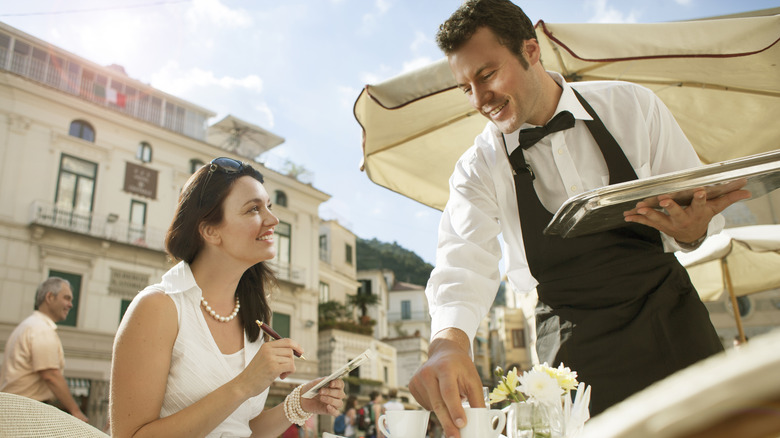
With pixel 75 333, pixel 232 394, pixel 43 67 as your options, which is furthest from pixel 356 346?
pixel 232 394

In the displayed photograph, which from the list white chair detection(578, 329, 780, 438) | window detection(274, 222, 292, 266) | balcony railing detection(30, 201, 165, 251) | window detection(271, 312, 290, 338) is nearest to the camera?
white chair detection(578, 329, 780, 438)

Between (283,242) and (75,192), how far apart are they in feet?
28.8

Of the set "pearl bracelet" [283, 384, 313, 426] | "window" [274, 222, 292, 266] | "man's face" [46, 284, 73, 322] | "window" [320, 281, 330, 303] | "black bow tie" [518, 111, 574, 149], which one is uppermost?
"window" [274, 222, 292, 266]

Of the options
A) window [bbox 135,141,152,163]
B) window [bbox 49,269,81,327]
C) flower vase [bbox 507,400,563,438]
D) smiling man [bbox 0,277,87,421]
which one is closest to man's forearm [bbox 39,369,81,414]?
smiling man [bbox 0,277,87,421]

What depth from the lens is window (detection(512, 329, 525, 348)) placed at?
152 ft

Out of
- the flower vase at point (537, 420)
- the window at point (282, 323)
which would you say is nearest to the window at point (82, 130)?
the window at point (282, 323)

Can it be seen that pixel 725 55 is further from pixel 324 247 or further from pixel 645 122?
pixel 324 247

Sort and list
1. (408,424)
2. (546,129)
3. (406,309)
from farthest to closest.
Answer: (406,309) < (546,129) < (408,424)

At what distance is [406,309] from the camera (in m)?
46.8

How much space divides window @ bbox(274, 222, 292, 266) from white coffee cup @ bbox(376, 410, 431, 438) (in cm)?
2332

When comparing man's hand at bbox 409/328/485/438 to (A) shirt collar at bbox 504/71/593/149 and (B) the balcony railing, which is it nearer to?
(A) shirt collar at bbox 504/71/593/149

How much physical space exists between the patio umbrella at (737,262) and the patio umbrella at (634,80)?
1.96 m

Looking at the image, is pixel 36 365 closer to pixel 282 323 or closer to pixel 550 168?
pixel 550 168

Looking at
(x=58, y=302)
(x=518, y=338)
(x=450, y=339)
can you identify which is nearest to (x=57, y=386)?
(x=58, y=302)
